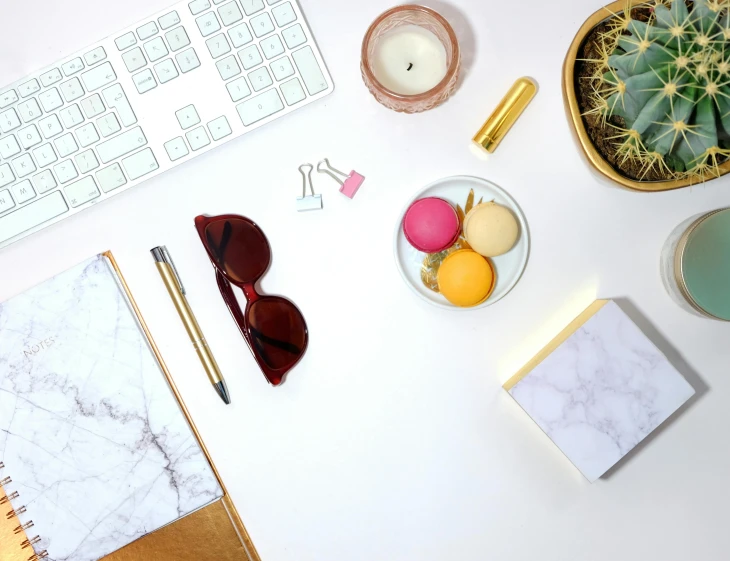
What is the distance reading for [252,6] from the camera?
1.83ft

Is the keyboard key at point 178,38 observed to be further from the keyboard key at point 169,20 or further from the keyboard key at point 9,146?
the keyboard key at point 9,146

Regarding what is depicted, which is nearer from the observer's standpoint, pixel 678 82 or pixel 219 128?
pixel 678 82

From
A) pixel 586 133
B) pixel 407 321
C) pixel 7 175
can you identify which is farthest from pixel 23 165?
pixel 586 133

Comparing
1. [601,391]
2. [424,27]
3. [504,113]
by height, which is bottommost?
[601,391]

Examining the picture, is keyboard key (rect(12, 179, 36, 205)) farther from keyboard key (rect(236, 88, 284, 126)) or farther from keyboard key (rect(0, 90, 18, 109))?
keyboard key (rect(236, 88, 284, 126))

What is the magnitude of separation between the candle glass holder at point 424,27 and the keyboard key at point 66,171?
0.33m

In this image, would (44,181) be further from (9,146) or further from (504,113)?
(504,113)

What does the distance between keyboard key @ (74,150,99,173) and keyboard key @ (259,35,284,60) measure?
0.71 feet

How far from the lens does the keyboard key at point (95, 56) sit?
1.86ft

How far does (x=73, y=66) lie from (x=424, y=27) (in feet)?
1.23

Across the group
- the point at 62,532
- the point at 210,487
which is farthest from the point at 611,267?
the point at 62,532

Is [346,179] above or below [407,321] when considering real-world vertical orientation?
above

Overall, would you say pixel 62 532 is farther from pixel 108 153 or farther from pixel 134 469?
pixel 108 153

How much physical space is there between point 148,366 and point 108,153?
0.24 meters
